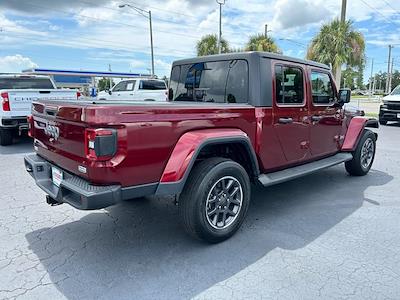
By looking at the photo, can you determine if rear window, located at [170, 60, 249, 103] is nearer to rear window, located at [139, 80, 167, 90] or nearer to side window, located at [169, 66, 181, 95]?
side window, located at [169, 66, 181, 95]

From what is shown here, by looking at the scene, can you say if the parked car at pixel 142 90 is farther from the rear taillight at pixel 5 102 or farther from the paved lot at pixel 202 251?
the paved lot at pixel 202 251

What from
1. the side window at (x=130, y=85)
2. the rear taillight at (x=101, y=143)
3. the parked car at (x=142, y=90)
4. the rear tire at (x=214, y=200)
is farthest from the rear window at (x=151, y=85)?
the rear taillight at (x=101, y=143)

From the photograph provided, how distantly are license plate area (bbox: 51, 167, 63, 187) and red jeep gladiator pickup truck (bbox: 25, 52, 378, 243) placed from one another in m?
0.01

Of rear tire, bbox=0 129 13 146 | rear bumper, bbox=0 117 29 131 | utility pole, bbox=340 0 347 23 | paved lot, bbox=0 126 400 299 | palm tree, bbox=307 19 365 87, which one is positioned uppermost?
utility pole, bbox=340 0 347 23

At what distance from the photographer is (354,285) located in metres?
2.76

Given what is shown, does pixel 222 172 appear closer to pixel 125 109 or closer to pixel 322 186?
pixel 125 109

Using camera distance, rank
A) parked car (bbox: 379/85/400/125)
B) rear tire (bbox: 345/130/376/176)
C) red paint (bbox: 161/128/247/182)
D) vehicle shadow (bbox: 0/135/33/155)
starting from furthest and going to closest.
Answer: parked car (bbox: 379/85/400/125), vehicle shadow (bbox: 0/135/33/155), rear tire (bbox: 345/130/376/176), red paint (bbox: 161/128/247/182)

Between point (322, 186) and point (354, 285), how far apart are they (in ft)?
9.17

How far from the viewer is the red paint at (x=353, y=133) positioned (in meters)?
5.57

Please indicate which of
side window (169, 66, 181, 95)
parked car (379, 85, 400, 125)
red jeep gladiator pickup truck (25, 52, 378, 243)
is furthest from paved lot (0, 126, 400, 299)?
parked car (379, 85, 400, 125)

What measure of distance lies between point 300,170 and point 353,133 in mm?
1876

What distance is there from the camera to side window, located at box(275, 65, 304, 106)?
4.06 metres

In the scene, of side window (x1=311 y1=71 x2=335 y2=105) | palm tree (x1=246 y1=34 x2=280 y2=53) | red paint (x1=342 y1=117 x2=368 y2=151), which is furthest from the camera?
palm tree (x1=246 y1=34 x2=280 y2=53)

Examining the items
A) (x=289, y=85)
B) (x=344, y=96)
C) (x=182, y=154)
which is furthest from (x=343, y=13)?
(x=182, y=154)
